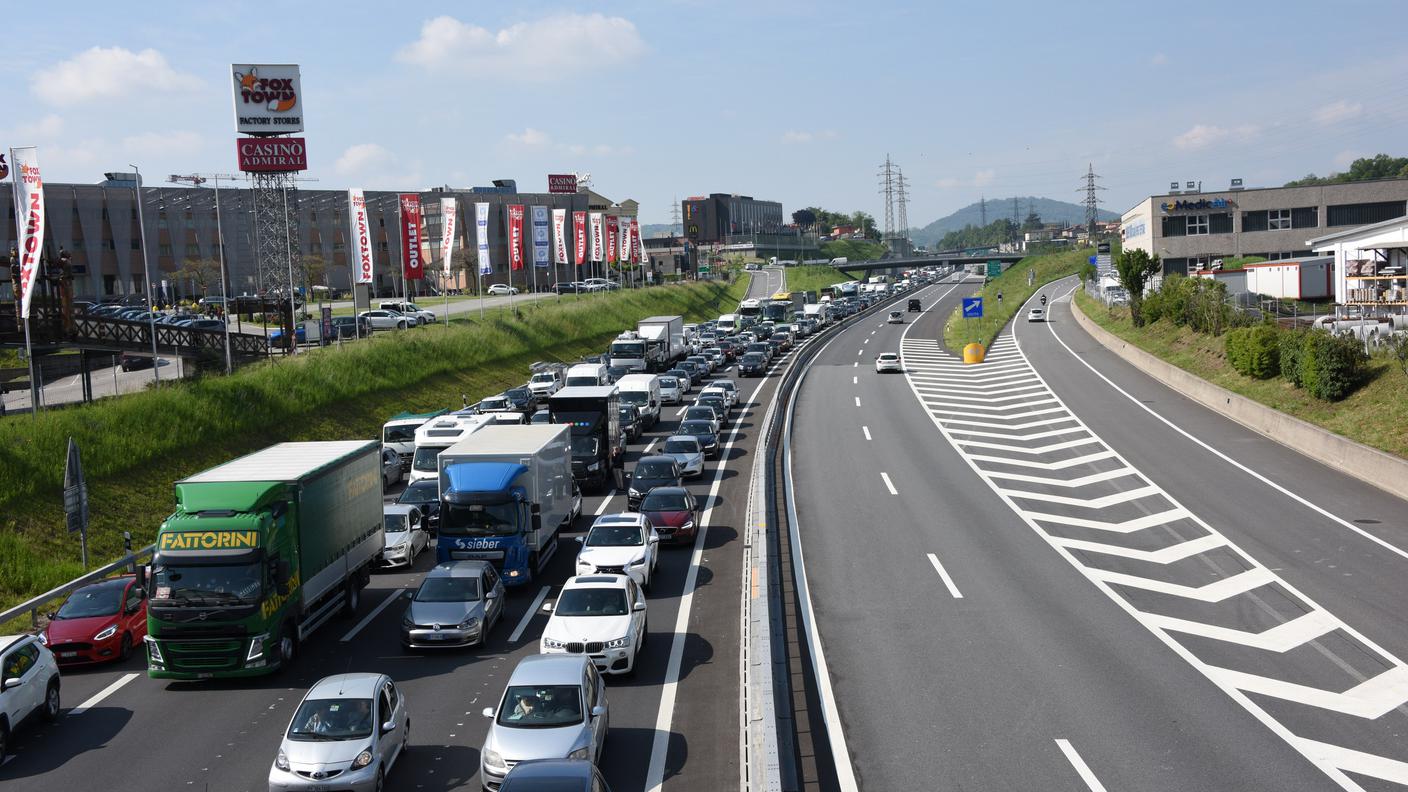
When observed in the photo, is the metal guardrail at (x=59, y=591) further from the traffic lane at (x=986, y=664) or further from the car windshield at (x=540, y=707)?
the traffic lane at (x=986, y=664)

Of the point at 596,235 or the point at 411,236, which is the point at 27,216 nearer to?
the point at 411,236

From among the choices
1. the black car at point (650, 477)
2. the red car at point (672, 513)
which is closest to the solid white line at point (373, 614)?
the red car at point (672, 513)

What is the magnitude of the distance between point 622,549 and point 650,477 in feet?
26.5

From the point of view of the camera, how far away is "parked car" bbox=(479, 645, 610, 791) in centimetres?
1379

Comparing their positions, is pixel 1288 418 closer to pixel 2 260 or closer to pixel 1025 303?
pixel 2 260

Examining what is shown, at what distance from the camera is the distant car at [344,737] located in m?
13.6

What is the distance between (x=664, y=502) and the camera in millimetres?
28469

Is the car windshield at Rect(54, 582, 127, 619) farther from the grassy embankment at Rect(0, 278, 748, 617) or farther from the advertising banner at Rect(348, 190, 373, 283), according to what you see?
the advertising banner at Rect(348, 190, 373, 283)

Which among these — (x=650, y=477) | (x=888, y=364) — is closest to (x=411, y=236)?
(x=888, y=364)

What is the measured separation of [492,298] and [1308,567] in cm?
8349

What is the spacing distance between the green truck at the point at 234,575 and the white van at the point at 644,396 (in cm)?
2657

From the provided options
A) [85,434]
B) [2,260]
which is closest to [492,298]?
[2,260]

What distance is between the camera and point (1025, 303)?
→ 4390 inches

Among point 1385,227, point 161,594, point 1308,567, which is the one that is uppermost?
point 1385,227
